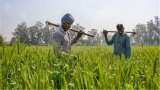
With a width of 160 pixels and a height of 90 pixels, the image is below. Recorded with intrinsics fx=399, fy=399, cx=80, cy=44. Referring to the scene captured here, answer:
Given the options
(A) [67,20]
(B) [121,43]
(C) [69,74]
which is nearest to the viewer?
(C) [69,74]

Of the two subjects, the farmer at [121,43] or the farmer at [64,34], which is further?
the farmer at [121,43]

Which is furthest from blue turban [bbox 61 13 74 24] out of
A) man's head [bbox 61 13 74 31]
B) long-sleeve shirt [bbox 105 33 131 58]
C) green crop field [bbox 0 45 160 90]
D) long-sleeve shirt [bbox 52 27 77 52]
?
long-sleeve shirt [bbox 105 33 131 58]

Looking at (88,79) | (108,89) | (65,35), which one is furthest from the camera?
(65,35)

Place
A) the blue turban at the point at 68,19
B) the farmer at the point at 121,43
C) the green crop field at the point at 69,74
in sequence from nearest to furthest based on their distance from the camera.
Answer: the green crop field at the point at 69,74 < the blue turban at the point at 68,19 < the farmer at the point at 121,43

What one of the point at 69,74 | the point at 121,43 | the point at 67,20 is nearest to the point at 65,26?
the point at 67,20

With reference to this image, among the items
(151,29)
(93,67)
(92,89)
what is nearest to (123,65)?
(93,67)

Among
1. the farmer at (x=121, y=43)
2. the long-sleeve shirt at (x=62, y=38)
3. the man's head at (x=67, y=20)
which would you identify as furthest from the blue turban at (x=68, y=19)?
the farmer at (x=121, y=43)

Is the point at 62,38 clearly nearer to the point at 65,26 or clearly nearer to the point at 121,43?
the point at 65,26

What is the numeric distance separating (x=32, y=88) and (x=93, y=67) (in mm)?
1031

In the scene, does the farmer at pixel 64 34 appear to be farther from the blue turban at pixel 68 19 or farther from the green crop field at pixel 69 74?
the green crop field at pixel 69 74

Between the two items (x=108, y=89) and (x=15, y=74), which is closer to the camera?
(x=108, y=89)

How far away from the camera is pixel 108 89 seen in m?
2.01

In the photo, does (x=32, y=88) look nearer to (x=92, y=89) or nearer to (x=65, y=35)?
(x=92, y=89)

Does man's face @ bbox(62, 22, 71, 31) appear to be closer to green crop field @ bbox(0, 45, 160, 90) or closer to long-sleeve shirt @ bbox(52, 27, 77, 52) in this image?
long-sleeve shirt @ bbox(52, 27, 77, 52)
